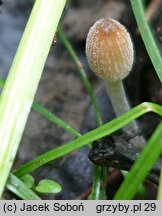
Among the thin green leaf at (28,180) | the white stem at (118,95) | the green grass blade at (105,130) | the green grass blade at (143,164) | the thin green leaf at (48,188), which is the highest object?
the white stem at (118,95)

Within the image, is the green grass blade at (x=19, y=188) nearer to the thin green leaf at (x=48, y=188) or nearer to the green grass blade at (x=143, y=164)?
the thin green leaf at (x=48, y=188)

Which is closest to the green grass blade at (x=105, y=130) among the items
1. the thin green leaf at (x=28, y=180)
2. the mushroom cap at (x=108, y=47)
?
the thin green leaf at (x=28, y=180)

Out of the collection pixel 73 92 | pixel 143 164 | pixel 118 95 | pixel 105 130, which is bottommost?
pixel 143 164

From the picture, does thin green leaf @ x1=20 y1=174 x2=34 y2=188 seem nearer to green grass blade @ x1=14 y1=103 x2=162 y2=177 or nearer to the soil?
green grass blade @ x1=14 y1=103 x2=162 y2=177

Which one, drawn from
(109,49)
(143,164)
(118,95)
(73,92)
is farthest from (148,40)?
(73,92)

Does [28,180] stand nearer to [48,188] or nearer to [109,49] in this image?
[48,188]

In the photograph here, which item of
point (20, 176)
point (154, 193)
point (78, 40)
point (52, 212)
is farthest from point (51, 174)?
point (78, 40)

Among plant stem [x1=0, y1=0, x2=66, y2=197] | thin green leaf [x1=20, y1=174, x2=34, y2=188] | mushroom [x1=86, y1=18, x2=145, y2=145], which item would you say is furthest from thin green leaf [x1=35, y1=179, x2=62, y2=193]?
mushroom [x1=86, y1=18, x2=145, y2=145]
